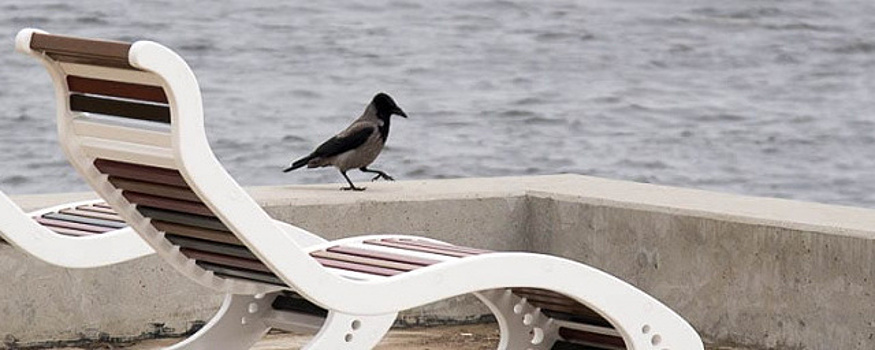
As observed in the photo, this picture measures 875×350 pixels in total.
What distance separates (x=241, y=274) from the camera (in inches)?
162

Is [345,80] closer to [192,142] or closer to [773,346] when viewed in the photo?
[773,346]

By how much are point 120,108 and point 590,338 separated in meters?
1.24

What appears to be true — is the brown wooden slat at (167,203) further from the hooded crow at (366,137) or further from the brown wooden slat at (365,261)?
the hooded crow at (366,137)

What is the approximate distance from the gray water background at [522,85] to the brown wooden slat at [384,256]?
12.3 m

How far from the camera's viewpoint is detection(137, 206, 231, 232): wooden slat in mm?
3877

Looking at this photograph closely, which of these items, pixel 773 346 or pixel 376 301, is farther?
pixel 773 346

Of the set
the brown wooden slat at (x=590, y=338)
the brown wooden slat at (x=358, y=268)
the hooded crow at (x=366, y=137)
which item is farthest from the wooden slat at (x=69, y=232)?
the hooded crow at (x=366, y=137)

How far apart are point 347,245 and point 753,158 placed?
16.5 m

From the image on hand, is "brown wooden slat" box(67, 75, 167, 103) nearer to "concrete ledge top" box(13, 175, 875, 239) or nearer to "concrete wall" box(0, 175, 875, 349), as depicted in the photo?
"concrete wall" box(0, 175, 875, 349)

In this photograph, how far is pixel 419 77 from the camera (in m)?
22.0

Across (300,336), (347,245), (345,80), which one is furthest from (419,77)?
(347,245)

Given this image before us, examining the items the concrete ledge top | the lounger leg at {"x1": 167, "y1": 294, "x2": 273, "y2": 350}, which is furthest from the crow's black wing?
the lounger leg at {"x1": 167, "y1": 294, "x2": 273, "y2": 350}

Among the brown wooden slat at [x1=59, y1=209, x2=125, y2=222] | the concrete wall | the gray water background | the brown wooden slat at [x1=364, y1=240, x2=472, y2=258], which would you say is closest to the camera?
the brown wooden slat at [x1=364, y1=240, x2=472, y2=258]

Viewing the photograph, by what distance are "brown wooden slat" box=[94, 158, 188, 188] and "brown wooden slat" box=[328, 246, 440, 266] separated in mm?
500
